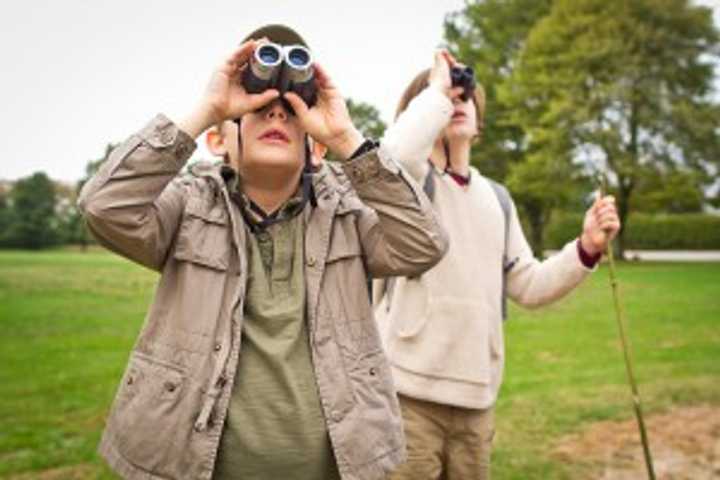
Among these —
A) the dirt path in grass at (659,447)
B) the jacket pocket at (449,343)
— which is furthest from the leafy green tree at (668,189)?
the jacket pocket at (449,343)

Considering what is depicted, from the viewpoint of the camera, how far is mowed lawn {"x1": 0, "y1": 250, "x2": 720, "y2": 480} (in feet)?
15.1

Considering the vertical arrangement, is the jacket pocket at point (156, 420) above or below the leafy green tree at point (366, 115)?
below

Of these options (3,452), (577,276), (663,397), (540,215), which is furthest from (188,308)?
(540,215)

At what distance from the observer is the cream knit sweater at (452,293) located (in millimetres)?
2445

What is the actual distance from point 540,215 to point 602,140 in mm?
5484

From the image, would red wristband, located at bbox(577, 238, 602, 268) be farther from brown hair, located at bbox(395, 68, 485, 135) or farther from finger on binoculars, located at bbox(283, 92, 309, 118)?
finger on binoculars, located at bbox(283, 92, 309, 118)

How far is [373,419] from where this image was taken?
174cm

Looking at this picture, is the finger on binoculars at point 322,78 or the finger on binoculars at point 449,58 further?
the finger on binoculars at point 449,58

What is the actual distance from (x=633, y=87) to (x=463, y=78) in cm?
2637

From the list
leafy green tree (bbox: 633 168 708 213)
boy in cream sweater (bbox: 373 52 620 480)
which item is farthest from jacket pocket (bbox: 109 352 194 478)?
leafy green tree (bbox: 633 168 708 213)

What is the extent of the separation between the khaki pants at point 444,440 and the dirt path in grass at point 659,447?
190 cm

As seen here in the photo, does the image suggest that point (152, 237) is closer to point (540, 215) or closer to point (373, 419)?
point (373, 419)

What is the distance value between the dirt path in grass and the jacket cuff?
3425 millimetres

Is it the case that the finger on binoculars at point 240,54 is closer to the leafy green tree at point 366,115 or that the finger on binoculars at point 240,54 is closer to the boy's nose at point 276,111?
the boy's nose at point 276,111
